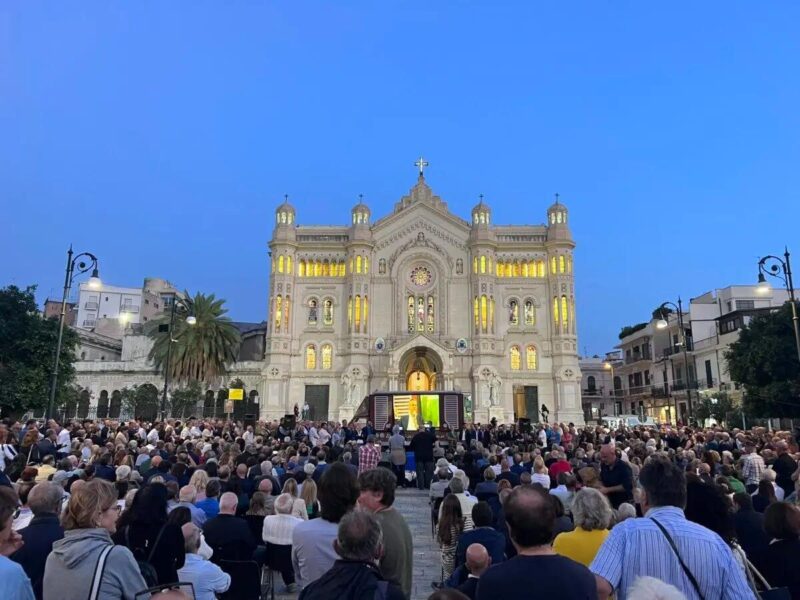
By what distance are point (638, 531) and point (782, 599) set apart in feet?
4.35

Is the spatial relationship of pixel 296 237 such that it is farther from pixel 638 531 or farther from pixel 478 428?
pixel 638 531

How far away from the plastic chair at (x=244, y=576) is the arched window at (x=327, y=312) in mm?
45719

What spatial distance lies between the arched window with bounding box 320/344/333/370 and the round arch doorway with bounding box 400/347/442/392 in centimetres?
654

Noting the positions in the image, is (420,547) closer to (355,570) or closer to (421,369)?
(355,570)

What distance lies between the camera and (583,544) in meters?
4.92

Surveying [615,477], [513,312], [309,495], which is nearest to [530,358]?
[513,312]

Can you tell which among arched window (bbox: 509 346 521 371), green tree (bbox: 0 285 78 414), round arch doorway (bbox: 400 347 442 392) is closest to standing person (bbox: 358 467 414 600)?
green tree (bbox: 0 285 78 414)

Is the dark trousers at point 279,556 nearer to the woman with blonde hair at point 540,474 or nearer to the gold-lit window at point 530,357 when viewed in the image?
the woman with blonde hair at point 540,474

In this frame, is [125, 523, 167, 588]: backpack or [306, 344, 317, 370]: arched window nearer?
[125, 523, 167, 588]: backpack

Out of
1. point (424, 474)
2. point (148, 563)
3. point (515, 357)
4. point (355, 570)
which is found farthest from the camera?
point (515, 357)

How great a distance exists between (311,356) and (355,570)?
4927cm

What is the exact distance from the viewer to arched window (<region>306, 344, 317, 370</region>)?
51594 millimetres

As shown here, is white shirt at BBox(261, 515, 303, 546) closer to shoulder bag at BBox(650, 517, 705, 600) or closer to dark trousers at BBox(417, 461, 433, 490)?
shoulder bag at BBox(650, 517, 705, 600)

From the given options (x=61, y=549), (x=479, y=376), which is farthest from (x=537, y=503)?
(x=479, y=376)
